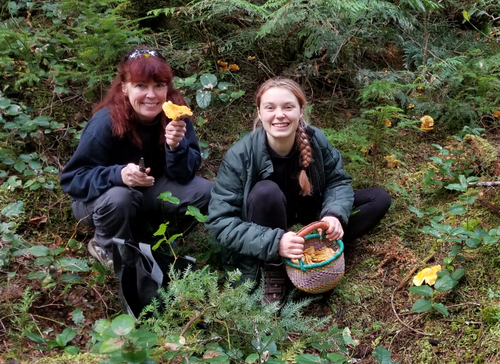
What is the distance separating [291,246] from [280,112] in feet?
2.78

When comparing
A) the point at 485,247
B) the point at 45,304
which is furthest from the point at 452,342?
the point at 45,304

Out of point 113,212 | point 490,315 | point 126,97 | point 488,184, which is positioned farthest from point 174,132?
point 488,184

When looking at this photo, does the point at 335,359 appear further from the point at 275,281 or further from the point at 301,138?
the point at 301,138

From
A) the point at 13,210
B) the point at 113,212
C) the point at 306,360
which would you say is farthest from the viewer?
the point at 13,210

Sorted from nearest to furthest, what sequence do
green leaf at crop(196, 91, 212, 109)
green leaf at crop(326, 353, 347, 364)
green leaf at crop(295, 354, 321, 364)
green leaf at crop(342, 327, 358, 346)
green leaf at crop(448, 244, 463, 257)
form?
green leaf at crop(295, 354, 321, 364) → green leaf at crop(326, 353, 347, 364) → green leaf at crop(342, 327, 358, 346) → green leaf at crop(448, 244, 463, 257) → green leaf at crop(196, 91, 212, 109)

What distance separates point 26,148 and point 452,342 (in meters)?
3.53

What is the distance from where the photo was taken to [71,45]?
4.44 metres

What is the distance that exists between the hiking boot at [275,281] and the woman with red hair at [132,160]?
0.68 m

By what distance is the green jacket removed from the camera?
2717 mm

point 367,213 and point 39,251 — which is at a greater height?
point 39,251

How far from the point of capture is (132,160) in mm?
3178

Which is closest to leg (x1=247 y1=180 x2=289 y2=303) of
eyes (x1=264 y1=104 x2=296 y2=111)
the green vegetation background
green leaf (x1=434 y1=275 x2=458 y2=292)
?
the green vegetation background

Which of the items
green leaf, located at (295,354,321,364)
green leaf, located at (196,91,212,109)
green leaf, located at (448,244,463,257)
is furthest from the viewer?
green leaf, located at (196,91,212,109)

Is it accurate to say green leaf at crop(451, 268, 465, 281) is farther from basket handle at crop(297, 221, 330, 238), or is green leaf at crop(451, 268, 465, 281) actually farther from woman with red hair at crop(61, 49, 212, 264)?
woman with red hair at crop(61, 49, 212, 264)
